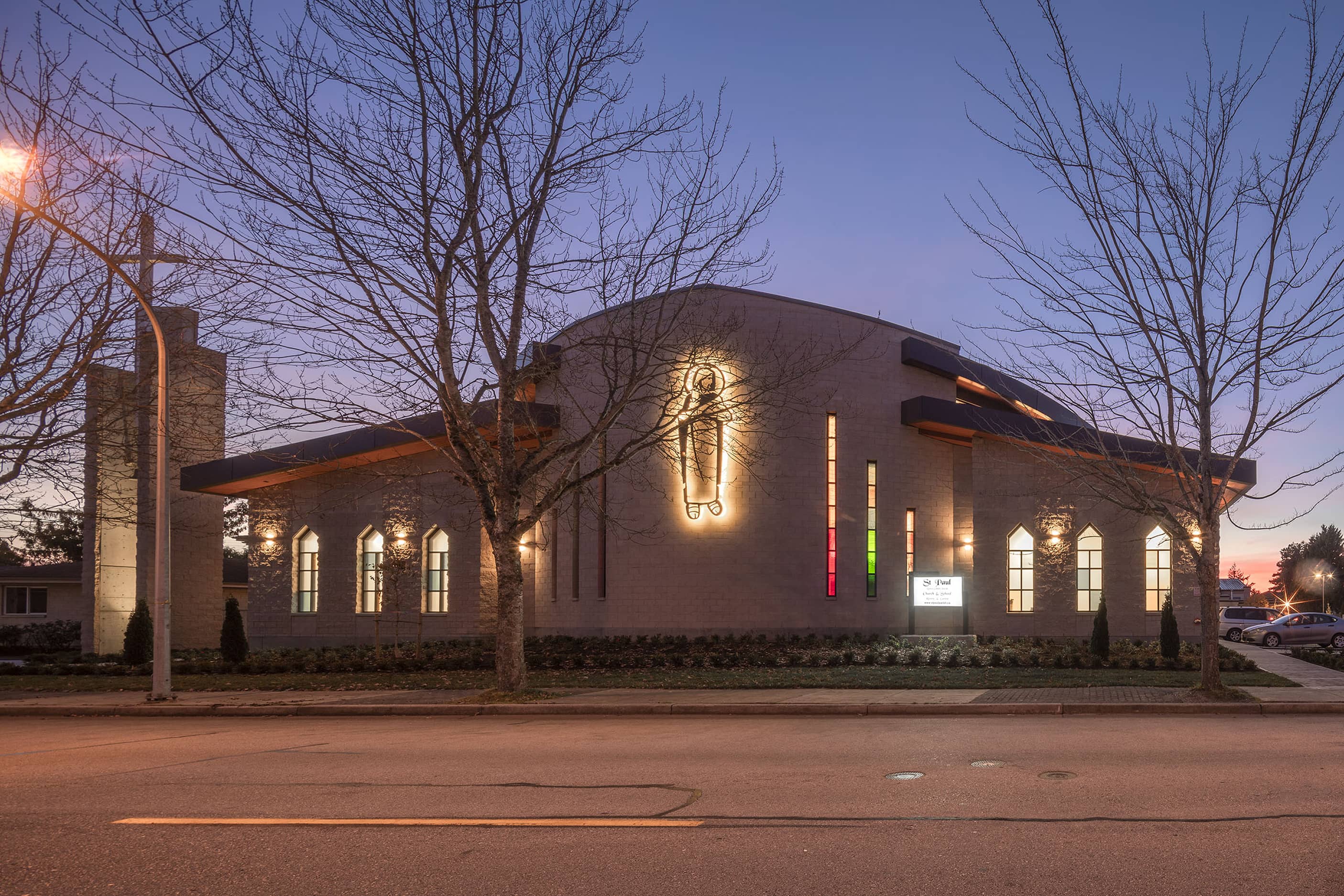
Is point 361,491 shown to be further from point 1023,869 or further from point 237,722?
point 1023,869

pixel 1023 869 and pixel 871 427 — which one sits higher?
pixel 871 427

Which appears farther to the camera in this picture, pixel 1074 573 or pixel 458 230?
pixel 1074 573

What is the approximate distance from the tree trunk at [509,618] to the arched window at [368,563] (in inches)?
714

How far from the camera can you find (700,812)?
7289 mm

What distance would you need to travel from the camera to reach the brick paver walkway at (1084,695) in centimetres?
1522

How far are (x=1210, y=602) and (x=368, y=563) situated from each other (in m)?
26.1

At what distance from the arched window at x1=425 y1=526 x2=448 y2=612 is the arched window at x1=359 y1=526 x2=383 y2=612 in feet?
5.50

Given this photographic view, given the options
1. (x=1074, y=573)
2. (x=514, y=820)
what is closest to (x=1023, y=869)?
(x=514, y=820)

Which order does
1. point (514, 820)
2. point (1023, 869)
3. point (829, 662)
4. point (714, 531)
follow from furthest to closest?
point (714, 531) → point (829, 662) → point (514, 820) → point (1023, 869)

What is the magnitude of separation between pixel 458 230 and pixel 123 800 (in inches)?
419

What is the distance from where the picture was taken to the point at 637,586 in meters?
29.6

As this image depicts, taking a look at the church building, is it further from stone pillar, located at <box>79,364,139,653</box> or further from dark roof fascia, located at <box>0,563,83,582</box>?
dark roof fascia, located at <box>0,563,83,582</box>

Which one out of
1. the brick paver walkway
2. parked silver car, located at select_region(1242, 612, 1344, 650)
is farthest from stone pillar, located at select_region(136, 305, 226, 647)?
parked silver car, located at select_region(1242, 612, 1344, 650)

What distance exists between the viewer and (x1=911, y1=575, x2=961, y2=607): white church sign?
2791 centimetres
